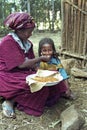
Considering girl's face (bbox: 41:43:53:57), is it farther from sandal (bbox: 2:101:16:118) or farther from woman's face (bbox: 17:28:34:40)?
sandal (bbox: 2:101:16:118)

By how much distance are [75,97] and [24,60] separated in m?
0.97

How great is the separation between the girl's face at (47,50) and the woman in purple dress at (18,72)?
0.37ft

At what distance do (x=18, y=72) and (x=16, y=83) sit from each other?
160 millimetres

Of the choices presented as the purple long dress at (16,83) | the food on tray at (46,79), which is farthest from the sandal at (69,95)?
the food on tray at (46,79)

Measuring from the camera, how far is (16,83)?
4012mm

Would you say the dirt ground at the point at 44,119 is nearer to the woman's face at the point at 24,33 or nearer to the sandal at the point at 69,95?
the sandal at the point at 69,95

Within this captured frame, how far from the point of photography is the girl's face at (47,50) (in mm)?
4137

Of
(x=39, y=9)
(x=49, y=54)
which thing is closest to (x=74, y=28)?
(x=49, y=54)

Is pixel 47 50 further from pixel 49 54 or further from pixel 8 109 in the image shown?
pixel 8 109

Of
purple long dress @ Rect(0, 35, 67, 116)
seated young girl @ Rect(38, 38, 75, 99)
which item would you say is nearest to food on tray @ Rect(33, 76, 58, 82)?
purple long dress @ Rect(0, 35, 67, 116)

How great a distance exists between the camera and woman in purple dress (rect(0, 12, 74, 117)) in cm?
399

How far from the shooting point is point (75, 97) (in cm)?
457

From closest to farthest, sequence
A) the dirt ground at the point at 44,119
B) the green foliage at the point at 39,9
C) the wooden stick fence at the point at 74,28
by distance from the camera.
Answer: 1. the dirt ground at the point at 44,119
2. the wooden stick fence at the point at 74,28
3. the green foliage at the point at 39,9

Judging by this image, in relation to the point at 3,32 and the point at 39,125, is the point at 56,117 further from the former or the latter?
the point at 3,32
